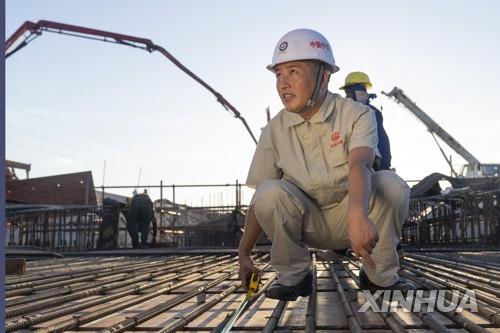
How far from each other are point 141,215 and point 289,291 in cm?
1046

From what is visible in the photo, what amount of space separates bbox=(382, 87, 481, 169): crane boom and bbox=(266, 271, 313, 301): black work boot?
1171 inches

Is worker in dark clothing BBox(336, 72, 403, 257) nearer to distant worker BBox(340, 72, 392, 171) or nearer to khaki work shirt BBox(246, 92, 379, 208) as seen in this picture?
distant worker BBox(340, 72, 392, 171)

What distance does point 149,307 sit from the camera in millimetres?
2729

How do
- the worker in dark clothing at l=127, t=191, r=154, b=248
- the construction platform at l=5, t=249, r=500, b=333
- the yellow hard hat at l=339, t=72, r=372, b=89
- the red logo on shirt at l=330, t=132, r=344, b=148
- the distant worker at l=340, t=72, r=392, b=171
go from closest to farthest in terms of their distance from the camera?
the construction platform at l=5, t=249, r=500, b=333 → the red logo on shirt at l=330, t=132, r=344, b=148 → the distant worker at l=340, t=72, r=392, b=171 → the yellow hard hat at l=339, t=72, r=372, b=89 → the worker in dark clothing at l=127, t=191, r=154, b=248

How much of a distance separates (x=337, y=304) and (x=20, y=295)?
1.78 metres

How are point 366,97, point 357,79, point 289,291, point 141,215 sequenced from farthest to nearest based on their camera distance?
point 141,215 → point 357,79 → point 366,97 → point 289,291

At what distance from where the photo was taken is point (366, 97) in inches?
186

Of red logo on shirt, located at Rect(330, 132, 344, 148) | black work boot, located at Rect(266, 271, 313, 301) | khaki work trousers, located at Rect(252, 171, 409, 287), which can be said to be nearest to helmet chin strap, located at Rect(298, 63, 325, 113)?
red logo on shirt, located at Rect(330, 132, 344, 148)

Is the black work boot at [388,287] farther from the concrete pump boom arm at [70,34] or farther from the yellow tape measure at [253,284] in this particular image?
the concrete pump boom arm at [70,34]

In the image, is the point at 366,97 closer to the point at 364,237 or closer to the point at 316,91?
the point at 316,91

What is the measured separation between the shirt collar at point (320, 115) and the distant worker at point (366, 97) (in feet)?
6.18

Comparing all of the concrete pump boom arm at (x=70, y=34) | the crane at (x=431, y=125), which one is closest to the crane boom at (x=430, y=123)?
the crane at (x=431, y=125)

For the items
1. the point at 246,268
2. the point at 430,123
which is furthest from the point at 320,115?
the point at 430,123

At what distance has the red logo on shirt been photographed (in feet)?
8.59
